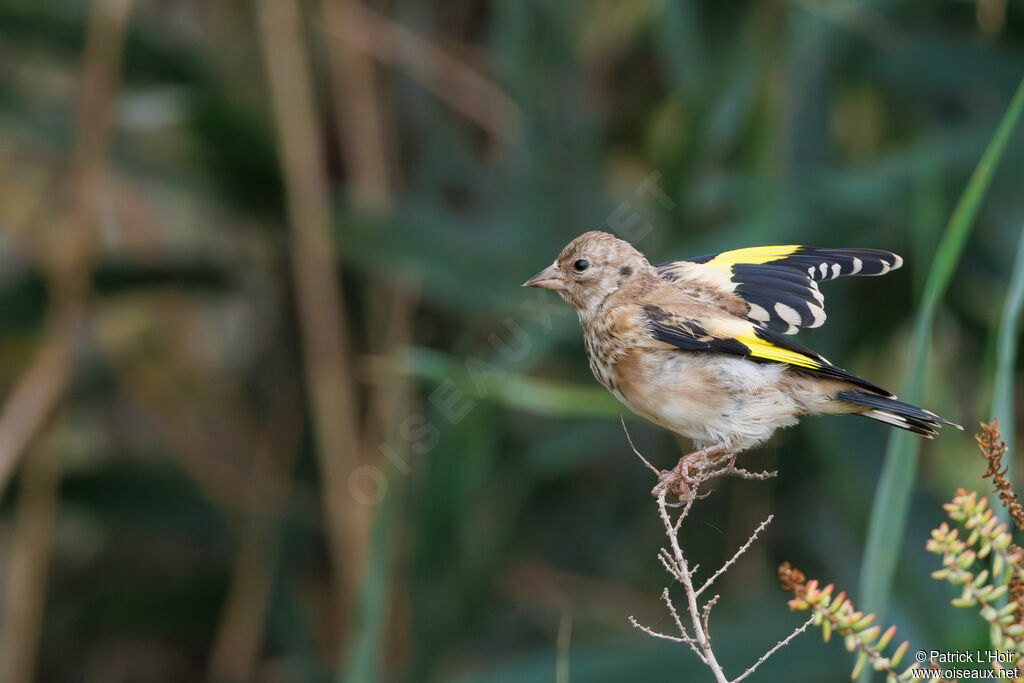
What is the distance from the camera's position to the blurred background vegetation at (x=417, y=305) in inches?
83.1

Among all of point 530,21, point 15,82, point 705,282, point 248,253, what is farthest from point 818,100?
point 15,82

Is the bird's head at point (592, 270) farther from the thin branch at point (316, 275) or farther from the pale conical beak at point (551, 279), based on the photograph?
the thin branch at point (316, 275)

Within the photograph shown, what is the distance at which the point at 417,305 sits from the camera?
2.84 m

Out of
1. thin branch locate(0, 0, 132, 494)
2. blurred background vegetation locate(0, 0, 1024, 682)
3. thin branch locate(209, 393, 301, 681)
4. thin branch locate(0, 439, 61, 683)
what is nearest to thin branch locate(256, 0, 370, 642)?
blurred background vegetation locate(0, 0, 1024, 682)

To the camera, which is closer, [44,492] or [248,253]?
[44,492]

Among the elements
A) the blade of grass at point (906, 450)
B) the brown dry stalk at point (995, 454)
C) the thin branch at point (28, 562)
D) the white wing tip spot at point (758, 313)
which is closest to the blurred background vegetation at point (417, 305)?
the thin branch at point (28, 562)

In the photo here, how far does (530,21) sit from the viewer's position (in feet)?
7.69

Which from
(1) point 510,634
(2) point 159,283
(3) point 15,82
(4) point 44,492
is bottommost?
(1) point 510,634

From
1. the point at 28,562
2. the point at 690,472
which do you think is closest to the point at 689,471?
the point at 690,472

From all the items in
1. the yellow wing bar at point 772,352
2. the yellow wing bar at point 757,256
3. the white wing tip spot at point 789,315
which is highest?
the yellow wing bar at point 757,256

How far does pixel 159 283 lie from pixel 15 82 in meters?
0.61

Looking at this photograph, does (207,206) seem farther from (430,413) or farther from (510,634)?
(510,634)

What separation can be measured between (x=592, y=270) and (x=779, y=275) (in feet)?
0.44

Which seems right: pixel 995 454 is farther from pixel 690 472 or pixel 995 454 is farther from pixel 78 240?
pixel 78 240
